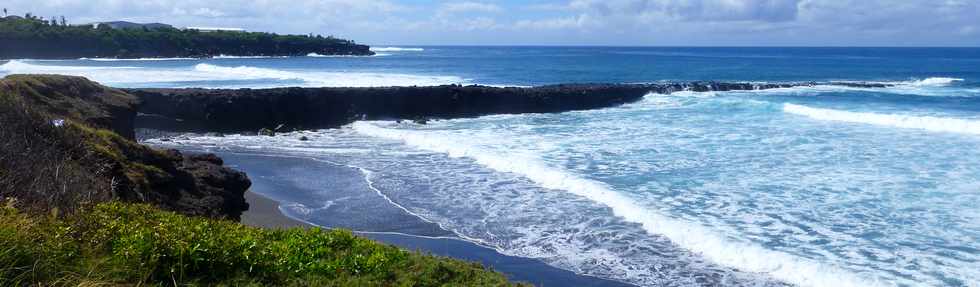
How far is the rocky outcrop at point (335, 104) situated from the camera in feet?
97.2

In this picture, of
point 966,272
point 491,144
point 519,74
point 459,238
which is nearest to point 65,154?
point 459,238

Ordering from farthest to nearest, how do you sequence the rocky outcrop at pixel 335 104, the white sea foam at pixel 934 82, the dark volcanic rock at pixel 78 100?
the white sea foam at pixel 934 82
the rocky outcrop at pixel 335 104
the dark volcanic rock at pixel 78 100

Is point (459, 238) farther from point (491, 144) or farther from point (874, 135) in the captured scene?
point (874, 135)

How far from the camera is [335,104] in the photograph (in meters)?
33.2

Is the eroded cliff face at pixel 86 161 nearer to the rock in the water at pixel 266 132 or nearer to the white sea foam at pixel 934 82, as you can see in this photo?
the rock in the water at pixel 266 132

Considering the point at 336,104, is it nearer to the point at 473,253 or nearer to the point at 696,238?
the point at 473,253

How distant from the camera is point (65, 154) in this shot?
925 cm

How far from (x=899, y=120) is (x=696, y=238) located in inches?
828

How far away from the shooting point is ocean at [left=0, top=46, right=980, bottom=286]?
36.8 ft

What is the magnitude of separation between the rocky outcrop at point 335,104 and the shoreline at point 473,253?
15.8m

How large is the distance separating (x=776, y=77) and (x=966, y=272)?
56.2 m

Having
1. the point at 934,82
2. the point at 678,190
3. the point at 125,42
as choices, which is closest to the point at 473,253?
the point at 678,190

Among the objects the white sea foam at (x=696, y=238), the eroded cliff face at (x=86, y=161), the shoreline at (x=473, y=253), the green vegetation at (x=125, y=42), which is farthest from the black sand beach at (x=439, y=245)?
the green vegetation at (x=125, y=42)

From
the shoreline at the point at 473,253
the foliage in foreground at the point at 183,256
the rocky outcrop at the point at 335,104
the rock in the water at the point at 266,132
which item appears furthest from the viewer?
the rocky outcrop at the point at 335,104
